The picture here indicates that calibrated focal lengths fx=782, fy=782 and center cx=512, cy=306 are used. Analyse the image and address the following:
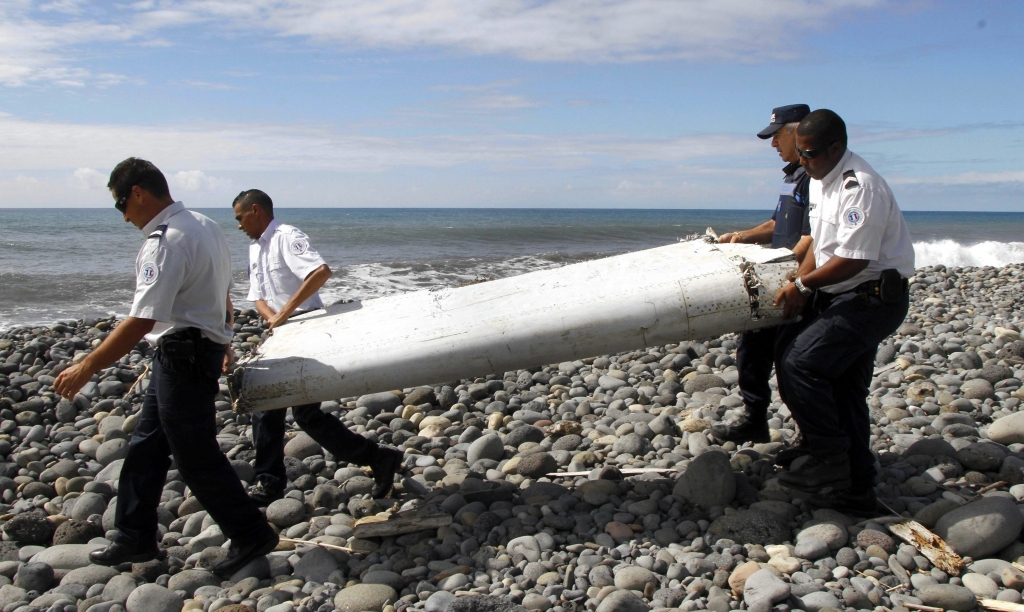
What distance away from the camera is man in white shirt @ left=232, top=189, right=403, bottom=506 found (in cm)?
443

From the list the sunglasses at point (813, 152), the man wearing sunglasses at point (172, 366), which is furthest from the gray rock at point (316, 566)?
the sunglasses at point (813, 152)

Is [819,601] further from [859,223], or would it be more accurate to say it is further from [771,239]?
[771,239]

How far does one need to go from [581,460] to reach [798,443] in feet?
4.26

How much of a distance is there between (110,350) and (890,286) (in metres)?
3.38

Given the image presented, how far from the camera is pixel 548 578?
3.45 meters

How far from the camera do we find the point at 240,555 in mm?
3717

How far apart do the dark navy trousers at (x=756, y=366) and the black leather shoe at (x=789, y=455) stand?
1.12 feet

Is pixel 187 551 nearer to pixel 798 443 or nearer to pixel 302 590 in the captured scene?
pixel 302 590

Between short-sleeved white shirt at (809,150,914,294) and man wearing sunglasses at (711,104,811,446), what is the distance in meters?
0.39

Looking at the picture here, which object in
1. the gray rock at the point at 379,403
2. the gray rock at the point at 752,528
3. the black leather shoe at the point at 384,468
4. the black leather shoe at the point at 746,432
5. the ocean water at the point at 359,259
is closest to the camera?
the gray rock at the point at 752,528

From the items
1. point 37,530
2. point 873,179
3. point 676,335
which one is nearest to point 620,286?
point 676,335

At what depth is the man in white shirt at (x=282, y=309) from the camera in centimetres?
443

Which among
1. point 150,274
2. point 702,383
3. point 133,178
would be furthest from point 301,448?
point 702,383

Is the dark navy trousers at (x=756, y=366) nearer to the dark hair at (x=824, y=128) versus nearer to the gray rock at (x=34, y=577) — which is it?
the dark hair at (x=824, y=128)
